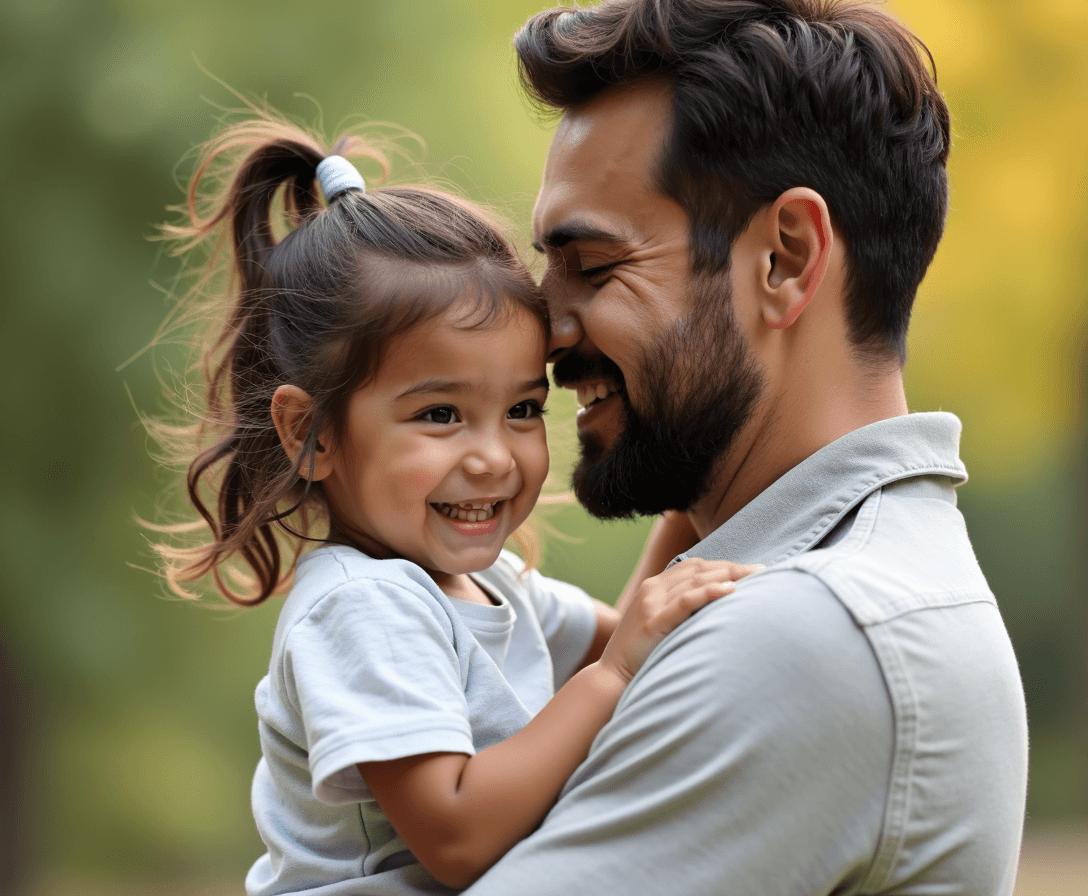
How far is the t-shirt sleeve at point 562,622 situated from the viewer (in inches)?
87.5

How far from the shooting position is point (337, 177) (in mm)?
2059

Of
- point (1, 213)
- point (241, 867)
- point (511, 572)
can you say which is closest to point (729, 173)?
point (511, 572)

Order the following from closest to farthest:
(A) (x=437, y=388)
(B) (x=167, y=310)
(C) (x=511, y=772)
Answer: (C) (x=511, y=772) → (A) (x=437, y=388) → (B) (x=167, y=310)

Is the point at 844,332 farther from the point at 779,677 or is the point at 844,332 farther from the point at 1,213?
the point at 1,213

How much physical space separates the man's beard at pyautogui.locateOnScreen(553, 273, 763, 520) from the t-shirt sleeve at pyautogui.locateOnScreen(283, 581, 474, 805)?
1.39ft

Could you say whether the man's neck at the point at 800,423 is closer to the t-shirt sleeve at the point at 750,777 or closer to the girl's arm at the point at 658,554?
the girl's arm at the point at 658,554

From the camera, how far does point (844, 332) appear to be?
1.88m

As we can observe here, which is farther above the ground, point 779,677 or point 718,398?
point 718,398

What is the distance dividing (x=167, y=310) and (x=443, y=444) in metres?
3.92

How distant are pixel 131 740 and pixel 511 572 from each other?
4.46 m

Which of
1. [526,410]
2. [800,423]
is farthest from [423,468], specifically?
[800,423]

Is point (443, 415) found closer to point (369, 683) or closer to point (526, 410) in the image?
point (526, 410)

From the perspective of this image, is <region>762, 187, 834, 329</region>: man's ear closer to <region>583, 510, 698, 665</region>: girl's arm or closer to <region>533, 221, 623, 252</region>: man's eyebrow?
<region>533, 221, 623, 252</region>: man's eyebrow

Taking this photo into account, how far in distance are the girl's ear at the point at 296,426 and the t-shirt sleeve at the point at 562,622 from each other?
51cm
